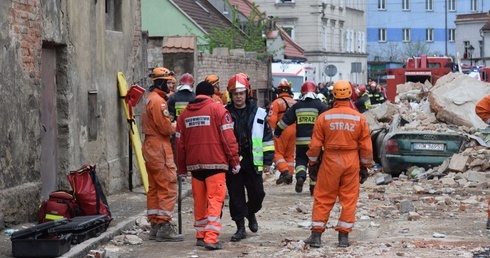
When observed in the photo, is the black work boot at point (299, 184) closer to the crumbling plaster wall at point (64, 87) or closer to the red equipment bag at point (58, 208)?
the crumbling plaster wall at point (64, 87)

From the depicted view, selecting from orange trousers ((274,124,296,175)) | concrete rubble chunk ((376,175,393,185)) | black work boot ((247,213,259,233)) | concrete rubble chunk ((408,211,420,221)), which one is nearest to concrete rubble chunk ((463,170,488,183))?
concrete rubble chunk ((376,175,393,185))

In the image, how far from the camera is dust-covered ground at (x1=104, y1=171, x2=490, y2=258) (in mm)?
12328

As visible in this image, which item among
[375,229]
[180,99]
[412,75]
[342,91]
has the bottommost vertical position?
[375,229]

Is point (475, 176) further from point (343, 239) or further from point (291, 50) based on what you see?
point (291, 50)

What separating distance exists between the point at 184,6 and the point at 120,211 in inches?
1219

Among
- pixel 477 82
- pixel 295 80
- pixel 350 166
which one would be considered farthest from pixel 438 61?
pixel 350 166

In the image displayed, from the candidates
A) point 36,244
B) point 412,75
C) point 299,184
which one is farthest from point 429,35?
point 36,244

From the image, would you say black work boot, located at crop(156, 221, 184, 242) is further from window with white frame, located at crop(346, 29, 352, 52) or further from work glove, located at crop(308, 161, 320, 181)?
window with white frame, located at crop(346, 29, 352, 52)

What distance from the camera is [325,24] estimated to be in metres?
75.6

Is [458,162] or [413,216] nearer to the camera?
[413,216]

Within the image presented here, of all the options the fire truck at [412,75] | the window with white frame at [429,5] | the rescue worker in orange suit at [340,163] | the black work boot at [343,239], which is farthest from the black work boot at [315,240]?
the window with white frame at [429,5]

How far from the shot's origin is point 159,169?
44.1 feet

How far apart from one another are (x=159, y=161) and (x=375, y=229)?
9.17 feet

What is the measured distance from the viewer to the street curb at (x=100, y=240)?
38.3 feet
